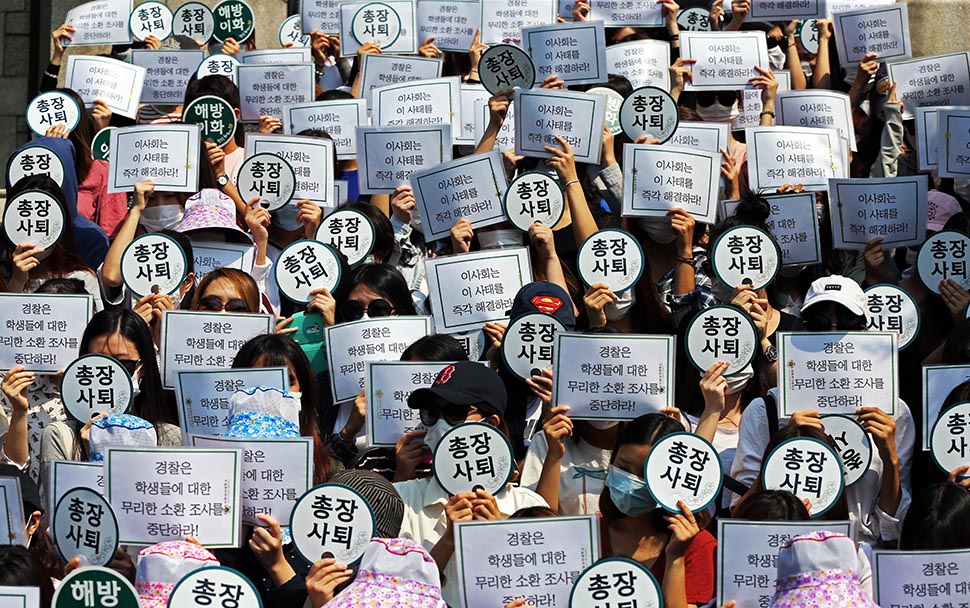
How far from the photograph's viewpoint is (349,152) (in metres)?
11.2

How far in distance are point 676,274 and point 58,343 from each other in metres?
2.96

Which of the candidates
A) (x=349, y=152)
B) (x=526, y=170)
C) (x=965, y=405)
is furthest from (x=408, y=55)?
(x=965, y=405)

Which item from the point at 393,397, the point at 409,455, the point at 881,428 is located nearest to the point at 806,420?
the point at 881,428

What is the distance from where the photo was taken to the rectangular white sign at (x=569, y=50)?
1161 centimetres

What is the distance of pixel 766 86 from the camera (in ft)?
38.0

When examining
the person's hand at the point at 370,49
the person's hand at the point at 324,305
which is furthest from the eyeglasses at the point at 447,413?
the person's hand at the point at 370,49

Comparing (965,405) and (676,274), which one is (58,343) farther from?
(965,405)

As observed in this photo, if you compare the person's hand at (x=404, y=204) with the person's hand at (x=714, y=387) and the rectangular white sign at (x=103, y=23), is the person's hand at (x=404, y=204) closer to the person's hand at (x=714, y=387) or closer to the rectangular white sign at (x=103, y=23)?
the person's hand at (x=714, y=387)

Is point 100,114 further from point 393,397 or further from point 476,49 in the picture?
point 393,397

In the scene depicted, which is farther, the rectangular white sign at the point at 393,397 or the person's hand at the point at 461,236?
the person's hand at the point at 461,236

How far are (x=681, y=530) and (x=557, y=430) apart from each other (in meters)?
0.97

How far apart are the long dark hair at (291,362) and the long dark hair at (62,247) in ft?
6.38

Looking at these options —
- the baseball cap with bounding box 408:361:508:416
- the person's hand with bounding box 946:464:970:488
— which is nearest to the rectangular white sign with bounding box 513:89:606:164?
the baseball cap with bounding box 408:361:508:416

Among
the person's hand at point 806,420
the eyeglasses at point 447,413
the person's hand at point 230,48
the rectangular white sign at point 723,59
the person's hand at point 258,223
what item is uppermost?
the person's hand at point 230,48
